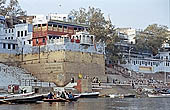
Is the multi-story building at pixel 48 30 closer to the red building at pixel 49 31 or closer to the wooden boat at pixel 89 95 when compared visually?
the red building at pixel 49 31

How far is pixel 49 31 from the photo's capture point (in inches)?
2650

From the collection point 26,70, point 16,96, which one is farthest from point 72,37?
point 16,96

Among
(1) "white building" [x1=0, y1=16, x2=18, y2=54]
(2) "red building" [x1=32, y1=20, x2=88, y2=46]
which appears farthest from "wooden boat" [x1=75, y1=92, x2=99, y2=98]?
(1) "white building" [x1=0, y1=16, x2=18, y2=54]

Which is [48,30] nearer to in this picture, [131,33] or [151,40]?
[151,40]

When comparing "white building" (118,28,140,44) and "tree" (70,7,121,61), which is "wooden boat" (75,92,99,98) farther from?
"white building" (118,28,140,44)

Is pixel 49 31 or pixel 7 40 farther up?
pixel 49 31

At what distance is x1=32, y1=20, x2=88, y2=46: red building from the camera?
221 feet

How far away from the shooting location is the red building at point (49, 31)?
67.2 m

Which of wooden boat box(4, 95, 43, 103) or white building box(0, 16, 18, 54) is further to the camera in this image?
white building box(0, 16, 18, 54)

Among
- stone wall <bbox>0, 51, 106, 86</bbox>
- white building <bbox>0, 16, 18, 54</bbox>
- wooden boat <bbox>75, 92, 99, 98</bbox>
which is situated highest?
white building <bbox>0, 16, 18, 54</bbox>

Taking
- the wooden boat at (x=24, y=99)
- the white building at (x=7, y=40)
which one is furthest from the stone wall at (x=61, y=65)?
the wooden boat at (x=24, y=99)

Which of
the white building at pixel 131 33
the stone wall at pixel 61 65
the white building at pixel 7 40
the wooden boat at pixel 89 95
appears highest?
the white building at pixel 131 33

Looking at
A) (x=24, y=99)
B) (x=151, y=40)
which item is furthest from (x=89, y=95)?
(x=151, y=40)

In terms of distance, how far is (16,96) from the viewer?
42688 millimetres
